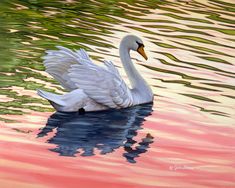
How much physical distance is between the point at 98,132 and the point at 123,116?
40.8 inches

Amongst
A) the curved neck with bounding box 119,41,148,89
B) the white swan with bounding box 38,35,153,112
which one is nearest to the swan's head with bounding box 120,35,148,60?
the curved neck with bounding box 119,41,148,89

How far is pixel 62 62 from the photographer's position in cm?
1093

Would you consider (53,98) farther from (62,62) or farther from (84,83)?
(62,62)

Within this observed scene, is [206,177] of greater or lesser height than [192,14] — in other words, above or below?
above

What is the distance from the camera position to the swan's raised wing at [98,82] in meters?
10.6

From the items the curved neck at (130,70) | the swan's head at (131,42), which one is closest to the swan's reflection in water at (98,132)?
the curved neck at (130,70)

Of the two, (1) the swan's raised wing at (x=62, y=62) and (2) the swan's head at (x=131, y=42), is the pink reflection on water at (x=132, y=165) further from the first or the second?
(2) the swan's head at (x=131, y=42)

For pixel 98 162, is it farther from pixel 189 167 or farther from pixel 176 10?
pixel 176 10

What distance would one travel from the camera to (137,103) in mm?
11766

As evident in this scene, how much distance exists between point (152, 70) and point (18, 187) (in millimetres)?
6626

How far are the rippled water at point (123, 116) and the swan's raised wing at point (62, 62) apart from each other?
0.40 meters

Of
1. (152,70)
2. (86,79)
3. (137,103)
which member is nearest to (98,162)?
(86,79)
